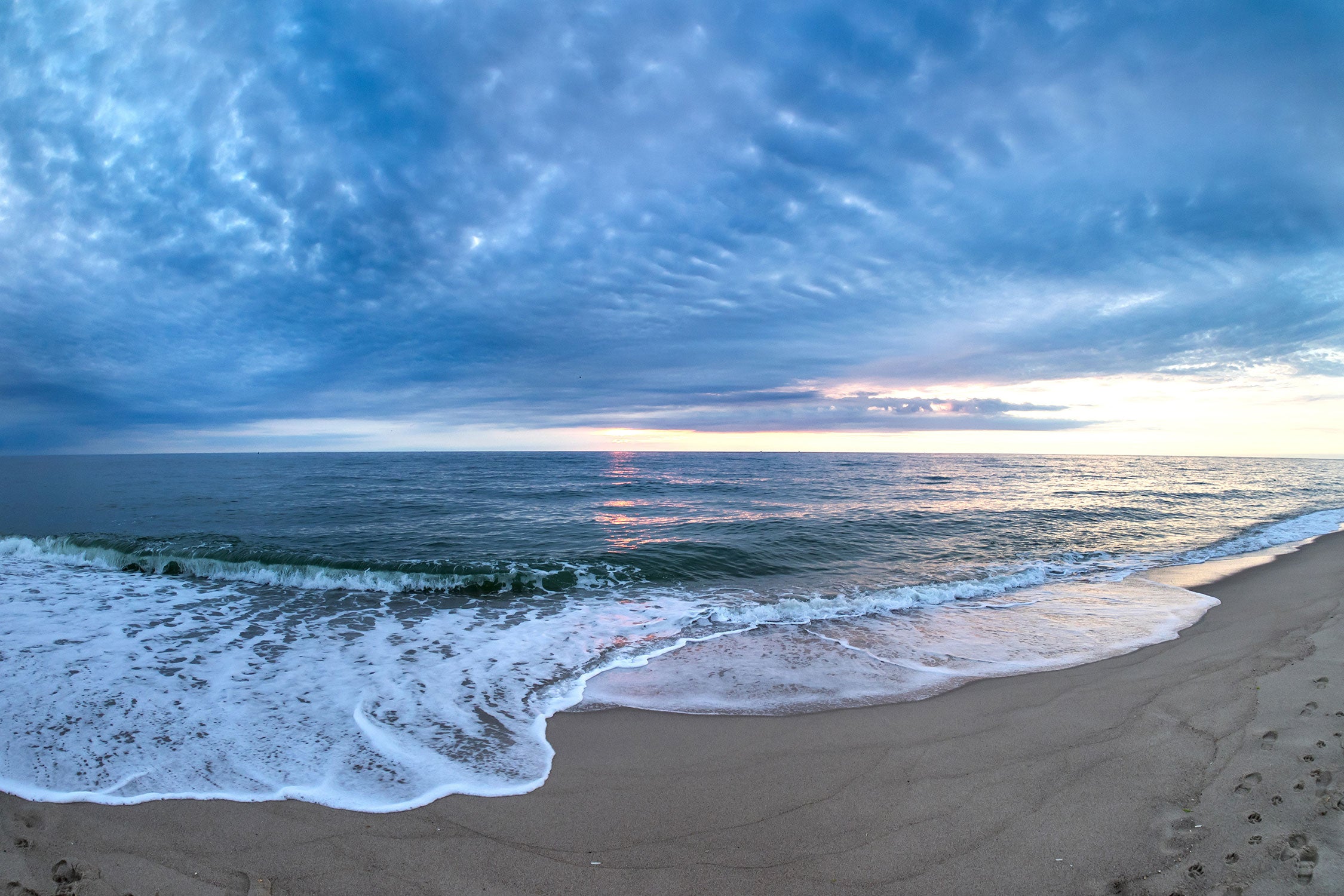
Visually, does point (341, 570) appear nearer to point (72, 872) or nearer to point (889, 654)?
point (72, 872)

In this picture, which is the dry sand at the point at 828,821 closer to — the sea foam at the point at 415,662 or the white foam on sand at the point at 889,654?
the sea foam at the point at 415,662

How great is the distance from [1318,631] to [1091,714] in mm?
5747

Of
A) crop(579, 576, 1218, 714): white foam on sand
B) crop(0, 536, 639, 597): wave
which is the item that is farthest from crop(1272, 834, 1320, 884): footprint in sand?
crop(0, 536, 639, 597): wave

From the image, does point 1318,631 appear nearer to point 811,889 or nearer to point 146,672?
point 811,889

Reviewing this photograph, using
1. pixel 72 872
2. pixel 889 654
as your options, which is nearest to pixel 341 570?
pixel 72 872

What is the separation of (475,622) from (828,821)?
24.2 ft

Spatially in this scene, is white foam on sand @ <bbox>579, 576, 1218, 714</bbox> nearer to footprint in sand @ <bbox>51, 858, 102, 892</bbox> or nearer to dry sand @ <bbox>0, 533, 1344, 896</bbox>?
dry sand @ <bbox>0, 533, 1344, 896</bbox>

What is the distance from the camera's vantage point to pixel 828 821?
12.4 feet

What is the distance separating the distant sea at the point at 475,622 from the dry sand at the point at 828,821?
47 centimetres

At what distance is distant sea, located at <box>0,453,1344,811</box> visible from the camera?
4.93m

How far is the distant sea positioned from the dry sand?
1.55 ft

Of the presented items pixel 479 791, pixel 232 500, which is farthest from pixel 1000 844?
pixel 232 500

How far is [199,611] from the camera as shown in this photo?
9.71 meters

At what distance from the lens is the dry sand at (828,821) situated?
10.5ft
